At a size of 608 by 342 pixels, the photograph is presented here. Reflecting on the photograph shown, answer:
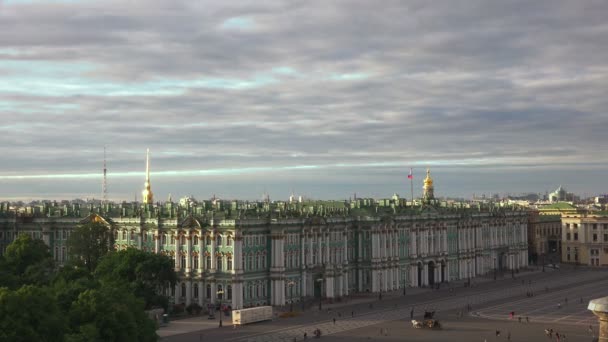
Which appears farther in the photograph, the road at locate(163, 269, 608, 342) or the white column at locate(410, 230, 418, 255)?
the white column at locate(410, 230, 418, 255)

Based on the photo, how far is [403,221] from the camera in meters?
145

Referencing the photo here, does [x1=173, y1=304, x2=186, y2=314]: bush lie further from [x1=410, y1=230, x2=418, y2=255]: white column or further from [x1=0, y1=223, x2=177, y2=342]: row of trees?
[x1=410, y1=230, x2=418, y2=255]: white column

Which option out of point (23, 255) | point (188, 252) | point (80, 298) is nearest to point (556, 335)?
point (80, 298)

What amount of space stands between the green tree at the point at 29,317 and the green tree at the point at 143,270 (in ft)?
146

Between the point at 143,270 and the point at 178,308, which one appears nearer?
the point at 143,270

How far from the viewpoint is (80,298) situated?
218 feet

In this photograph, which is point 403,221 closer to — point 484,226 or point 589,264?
point 484,226

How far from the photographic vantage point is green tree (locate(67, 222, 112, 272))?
394ft

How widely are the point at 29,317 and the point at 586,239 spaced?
15835 cm

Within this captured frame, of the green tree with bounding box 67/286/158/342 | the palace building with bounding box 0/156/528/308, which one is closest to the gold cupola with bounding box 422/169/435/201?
the palace building with bounding box 0/156/528/308

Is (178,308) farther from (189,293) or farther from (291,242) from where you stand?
(291,242)

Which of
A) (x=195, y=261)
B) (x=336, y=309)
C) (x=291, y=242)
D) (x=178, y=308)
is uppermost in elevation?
(x=291, y=242)

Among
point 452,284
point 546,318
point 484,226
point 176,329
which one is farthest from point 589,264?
point 176,329

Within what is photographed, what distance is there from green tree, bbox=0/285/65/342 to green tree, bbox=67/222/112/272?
6002cm
